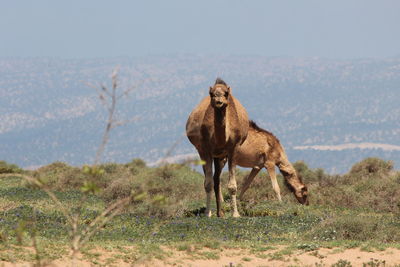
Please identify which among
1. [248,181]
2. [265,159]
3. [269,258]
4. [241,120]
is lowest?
[269,258]

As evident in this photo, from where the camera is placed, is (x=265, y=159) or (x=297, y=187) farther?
(x=297, y=187)

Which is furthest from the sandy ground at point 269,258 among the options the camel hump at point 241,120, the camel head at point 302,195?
the camel head at point 302,195

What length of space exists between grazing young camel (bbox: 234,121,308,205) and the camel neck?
6859mm

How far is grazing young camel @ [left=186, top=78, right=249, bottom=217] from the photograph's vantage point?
1586 centimetres

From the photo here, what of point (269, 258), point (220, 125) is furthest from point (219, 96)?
point (269, 258)

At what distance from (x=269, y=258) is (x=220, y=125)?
4332 millimetres

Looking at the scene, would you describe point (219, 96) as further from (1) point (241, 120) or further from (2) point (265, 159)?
(2) point (265, 159)

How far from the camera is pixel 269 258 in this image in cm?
1248

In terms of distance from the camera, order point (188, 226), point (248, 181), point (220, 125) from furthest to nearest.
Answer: point (248, 181), point (220, 125), point (188, 226)

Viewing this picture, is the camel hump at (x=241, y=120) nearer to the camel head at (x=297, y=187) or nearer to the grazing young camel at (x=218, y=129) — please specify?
the grazing young camel at (x=218, y=129)

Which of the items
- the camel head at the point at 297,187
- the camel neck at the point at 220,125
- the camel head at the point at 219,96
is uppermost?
the camel head at the point at 219,96

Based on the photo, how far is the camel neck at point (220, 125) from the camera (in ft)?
52.0

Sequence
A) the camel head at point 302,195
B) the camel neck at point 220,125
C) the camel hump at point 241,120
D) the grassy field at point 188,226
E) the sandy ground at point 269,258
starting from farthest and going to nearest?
the camel head at point 302,195
the camel hump at point 241,120
the camel neck at point 220,125
the sandy ground at point 269,258
the grassy field at point 188,226

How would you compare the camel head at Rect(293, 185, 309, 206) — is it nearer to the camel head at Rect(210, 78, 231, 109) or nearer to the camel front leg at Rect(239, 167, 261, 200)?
the camel front leg at Rect(239, 167, 261, 200)
